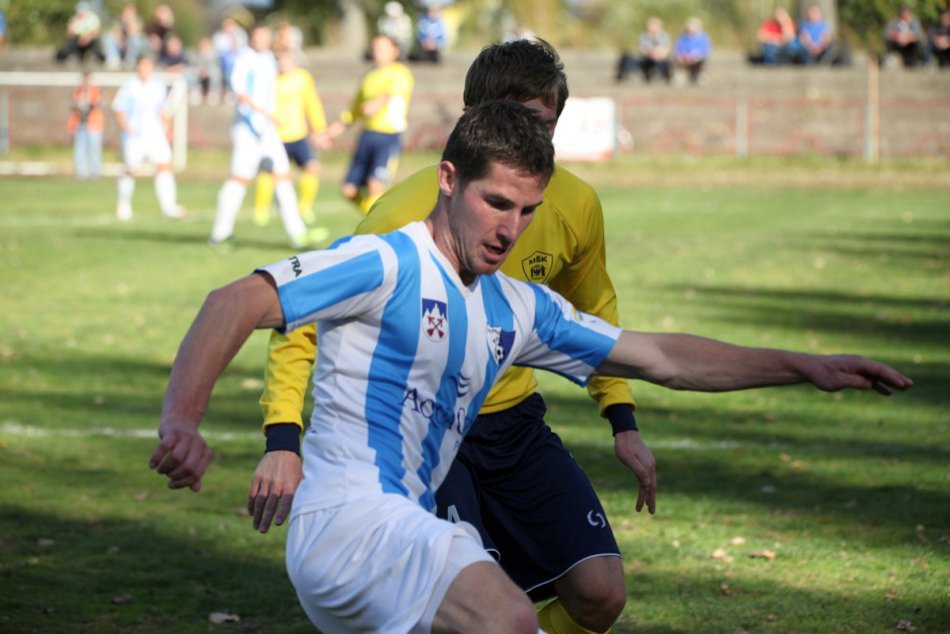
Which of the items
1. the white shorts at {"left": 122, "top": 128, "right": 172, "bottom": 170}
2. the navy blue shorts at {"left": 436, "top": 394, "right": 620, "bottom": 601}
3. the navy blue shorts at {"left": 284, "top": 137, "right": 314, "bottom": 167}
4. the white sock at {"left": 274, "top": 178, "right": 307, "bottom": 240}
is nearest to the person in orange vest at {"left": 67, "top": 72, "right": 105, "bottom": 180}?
the white shorts at {"left": 122, "top": 128, "right": 172, "bottom": 170}

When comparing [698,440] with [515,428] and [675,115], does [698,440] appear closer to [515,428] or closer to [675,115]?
[515,428]

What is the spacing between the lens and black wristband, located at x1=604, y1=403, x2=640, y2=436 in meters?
4.87

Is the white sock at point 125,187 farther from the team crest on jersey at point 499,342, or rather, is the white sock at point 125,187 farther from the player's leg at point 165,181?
the team crest on jersey at point 499,342

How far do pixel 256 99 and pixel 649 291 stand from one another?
6.24 metres

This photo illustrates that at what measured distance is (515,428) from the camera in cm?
475

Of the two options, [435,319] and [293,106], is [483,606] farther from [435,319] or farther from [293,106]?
[293,106]

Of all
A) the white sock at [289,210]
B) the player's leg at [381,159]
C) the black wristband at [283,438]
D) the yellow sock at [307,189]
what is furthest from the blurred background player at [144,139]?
the black wristband at [283,438]

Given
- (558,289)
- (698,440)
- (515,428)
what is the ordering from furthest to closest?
(698,440)
(558,289)
(515,428)

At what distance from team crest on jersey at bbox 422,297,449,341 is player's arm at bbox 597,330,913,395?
24.6 inches

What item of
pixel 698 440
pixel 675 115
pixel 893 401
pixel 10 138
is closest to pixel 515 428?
pixel 698 440

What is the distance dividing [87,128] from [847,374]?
96.1ft

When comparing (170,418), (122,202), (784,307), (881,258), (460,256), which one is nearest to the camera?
(170,418)

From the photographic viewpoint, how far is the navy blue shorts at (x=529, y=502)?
4.63 m

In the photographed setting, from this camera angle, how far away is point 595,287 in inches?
198
